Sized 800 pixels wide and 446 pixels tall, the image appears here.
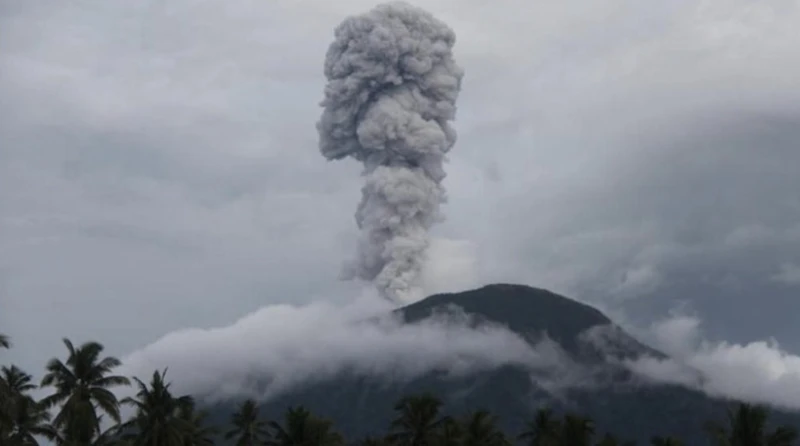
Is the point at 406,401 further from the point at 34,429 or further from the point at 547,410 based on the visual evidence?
the point at 34,429

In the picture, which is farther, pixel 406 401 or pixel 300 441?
pixel 406 401

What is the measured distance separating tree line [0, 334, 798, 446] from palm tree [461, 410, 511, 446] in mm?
57

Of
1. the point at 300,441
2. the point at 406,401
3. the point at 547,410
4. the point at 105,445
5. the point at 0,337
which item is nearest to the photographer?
the point at 0,337

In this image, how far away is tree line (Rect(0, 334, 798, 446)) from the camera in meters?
59.8

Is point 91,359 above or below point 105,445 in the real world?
above

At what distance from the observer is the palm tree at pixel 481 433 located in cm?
7725

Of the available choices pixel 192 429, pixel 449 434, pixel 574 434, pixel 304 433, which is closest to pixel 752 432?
pixel 574 434

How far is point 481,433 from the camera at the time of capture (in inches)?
3076

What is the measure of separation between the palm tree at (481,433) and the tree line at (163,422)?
2.2 inches

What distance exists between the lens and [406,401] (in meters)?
82.6

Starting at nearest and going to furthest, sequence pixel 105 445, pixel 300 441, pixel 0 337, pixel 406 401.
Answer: pixel 0 337 < pixel 105 445 < pixel 300 441 < pixel 406 401

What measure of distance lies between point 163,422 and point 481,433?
75.1 feet

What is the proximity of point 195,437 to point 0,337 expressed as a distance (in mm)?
15743

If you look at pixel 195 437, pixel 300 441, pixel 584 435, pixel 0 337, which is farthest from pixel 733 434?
pixel 0 337
